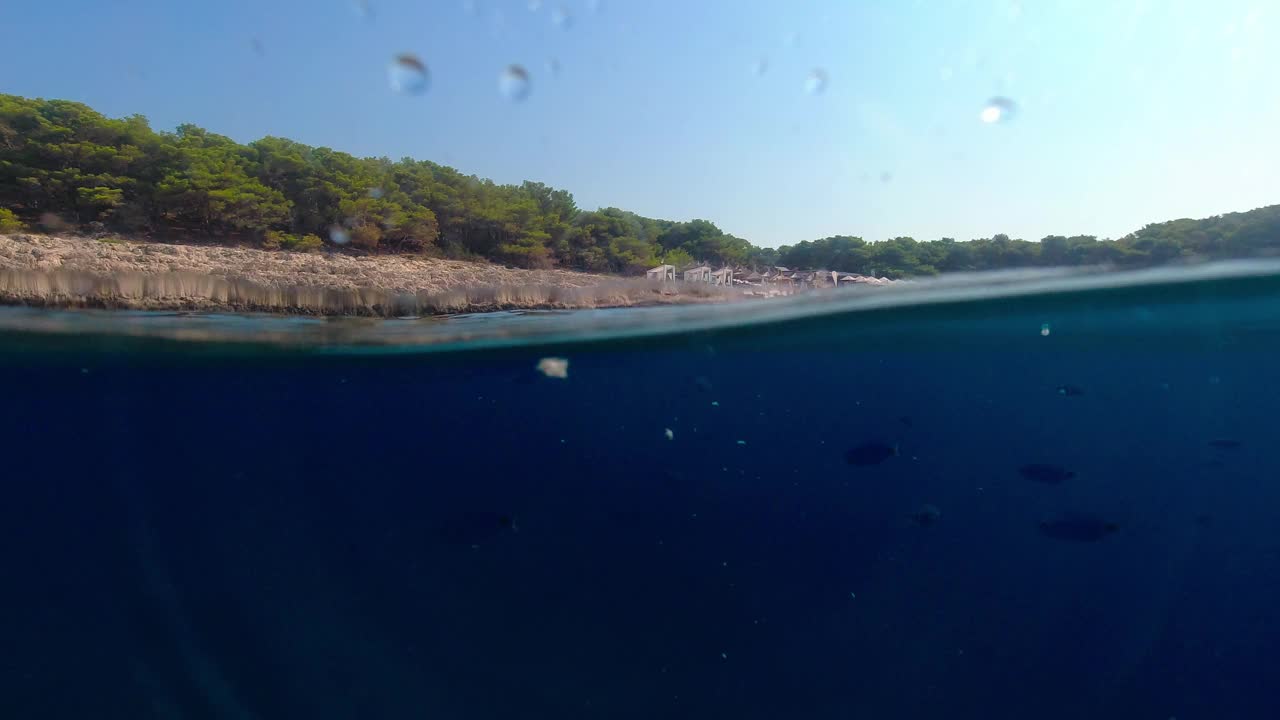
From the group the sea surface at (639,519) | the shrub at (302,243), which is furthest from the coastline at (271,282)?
the sea surface at (639,519)

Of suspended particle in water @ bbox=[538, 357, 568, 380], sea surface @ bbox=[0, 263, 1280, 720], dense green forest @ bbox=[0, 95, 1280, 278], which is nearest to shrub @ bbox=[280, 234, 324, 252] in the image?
dense green forest @ bbox=[0, 95, 1280, 278]

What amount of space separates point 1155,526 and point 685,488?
6.58 m

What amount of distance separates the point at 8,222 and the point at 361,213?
9.80ft

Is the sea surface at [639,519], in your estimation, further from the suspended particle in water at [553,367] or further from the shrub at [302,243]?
the shrub at [302,243]

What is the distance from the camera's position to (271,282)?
5.91 m

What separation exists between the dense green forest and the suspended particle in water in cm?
279

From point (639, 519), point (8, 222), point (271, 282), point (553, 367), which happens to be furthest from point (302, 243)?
point (639, 519)

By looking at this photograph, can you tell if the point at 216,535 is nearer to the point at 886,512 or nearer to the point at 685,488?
the point at 685,488

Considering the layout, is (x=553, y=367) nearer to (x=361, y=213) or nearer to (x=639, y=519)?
(x=639, y=519)

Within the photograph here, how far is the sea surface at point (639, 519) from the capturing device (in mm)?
6102

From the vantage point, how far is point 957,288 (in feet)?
23.3

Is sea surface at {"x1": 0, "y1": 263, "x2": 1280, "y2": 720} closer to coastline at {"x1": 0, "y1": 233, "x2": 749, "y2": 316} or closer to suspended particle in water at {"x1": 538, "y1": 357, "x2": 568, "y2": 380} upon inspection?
suspended particle in water at {"x1": 538, "y1": 357, "x2": 568, "y2": 380}

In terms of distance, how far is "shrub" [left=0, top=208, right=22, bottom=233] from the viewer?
509 cm

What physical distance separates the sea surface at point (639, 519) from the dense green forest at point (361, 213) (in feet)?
2.62
